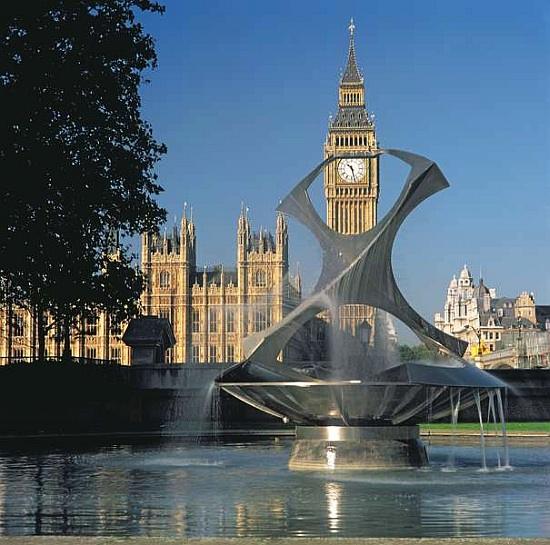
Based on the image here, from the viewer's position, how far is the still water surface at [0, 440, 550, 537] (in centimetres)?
Answer: 1011

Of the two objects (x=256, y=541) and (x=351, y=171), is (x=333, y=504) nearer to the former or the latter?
(x=256, y=541)

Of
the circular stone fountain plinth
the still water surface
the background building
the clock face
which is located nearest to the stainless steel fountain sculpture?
the circular stone fountain plinth

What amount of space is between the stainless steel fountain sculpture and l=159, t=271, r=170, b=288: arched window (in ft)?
304

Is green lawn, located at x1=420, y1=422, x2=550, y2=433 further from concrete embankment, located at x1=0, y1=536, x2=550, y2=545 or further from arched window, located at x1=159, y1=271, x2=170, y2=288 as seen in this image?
arched window, located at x1=159, y1=271, x2=170, y2=288

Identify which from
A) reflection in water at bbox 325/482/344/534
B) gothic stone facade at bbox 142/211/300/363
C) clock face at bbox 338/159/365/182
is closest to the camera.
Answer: reflection in water at bbox 325/482/344/534

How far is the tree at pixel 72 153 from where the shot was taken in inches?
876

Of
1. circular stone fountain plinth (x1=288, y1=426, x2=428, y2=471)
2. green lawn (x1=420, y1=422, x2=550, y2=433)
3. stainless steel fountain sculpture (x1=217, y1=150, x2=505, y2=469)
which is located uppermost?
stainless steel fountain sculpture (x1=217, y1=150, x2=505, y2=469)

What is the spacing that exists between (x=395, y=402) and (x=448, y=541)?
29.8 ft

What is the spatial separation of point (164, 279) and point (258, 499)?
100618mm

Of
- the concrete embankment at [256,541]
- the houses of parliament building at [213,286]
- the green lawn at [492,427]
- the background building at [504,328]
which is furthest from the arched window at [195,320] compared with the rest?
the concrete embankment at [256,541]

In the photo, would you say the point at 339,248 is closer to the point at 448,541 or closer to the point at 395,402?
the point at 395,402

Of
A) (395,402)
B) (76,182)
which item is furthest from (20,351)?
(395,402)

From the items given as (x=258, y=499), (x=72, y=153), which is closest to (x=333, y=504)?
(x=258, y=499)

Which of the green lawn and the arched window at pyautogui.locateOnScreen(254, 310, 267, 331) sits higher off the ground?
the arched window at pyautogui.locateOnScreen(254, 310, 267, 331)
